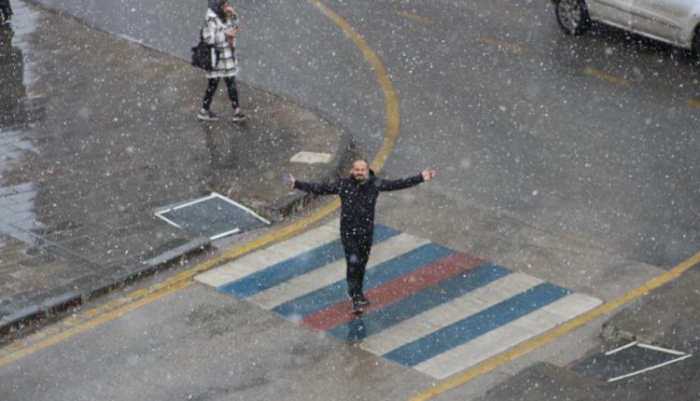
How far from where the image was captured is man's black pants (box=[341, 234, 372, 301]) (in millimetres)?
15898

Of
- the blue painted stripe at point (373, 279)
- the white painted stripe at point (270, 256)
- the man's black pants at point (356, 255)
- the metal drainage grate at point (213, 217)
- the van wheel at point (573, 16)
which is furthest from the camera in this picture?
the van wheel at point (573, 16)

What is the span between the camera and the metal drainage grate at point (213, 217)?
711 inches

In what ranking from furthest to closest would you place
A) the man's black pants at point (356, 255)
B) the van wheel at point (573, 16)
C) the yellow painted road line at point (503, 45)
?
the van wheel at point (573, 16) → the yellow painted road line at point (503, 45) → the man's black pants at point (356, 255)

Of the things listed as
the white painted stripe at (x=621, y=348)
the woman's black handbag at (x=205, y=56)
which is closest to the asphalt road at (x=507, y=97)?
the woman's black handbag at (x=205, y=56)

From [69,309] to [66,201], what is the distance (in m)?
2.63

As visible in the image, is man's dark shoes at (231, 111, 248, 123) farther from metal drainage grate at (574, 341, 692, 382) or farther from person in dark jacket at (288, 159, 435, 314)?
metal drainage grate at (574, 341, 692, 382)

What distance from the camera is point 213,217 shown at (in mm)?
18344

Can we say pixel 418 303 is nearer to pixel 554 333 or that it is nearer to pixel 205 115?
pixel 554 333

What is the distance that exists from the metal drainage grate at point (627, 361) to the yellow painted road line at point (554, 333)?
2.25 feet

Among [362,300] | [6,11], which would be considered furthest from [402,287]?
[6,11]

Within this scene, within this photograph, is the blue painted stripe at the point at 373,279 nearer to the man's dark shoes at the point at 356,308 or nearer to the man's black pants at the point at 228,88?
the man's dark shoes at the point at 356,308

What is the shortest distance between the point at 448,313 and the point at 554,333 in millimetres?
1106

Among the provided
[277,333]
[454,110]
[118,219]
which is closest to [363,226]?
[277,333]

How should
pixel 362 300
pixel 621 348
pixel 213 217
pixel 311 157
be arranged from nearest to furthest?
pixel 621 348
pixel 362 300
pixel 213 217
pixel 311 157
